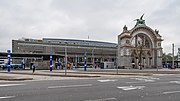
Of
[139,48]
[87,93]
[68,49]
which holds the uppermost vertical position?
[68,49]

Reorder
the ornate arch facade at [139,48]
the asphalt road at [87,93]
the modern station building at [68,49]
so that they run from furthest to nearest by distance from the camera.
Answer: the modern station building at [68,49]
the ornate arch facade at [139,48]
the asphalt road at [87,93]

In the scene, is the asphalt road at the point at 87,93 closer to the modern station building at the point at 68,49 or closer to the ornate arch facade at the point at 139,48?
the ornate arch facade at the point at 139,48

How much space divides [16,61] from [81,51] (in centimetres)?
4466

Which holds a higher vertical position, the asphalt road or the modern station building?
the modern station building

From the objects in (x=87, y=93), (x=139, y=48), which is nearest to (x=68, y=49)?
(x=139, y=48)

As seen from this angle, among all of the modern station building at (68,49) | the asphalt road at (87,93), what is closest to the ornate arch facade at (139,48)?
the modern station building at (68,49)

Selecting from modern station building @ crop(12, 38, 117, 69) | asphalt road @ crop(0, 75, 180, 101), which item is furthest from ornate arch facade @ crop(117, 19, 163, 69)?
asphalt road @ crop(0, 75, 180, 101)

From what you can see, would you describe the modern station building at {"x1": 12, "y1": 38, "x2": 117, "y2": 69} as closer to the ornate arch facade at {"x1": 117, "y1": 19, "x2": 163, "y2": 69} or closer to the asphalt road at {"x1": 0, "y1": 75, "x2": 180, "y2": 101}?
the ornate arch facade at {"x1": 117, "y1": 19, "x2": 163, "y2": 69}

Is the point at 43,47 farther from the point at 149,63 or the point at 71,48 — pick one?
the point at 149,63

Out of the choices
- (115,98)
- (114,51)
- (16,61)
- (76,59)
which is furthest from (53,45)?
(115,98)

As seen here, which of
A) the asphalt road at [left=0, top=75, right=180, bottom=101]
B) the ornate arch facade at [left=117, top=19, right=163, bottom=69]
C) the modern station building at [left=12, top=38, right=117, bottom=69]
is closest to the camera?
the asphalt road at [left=0, top=75, right=180, bottom=101]

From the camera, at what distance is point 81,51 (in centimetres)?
15188

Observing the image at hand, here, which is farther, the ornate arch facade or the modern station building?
the modern station building

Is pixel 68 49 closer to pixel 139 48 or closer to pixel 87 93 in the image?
pixel 139 48
